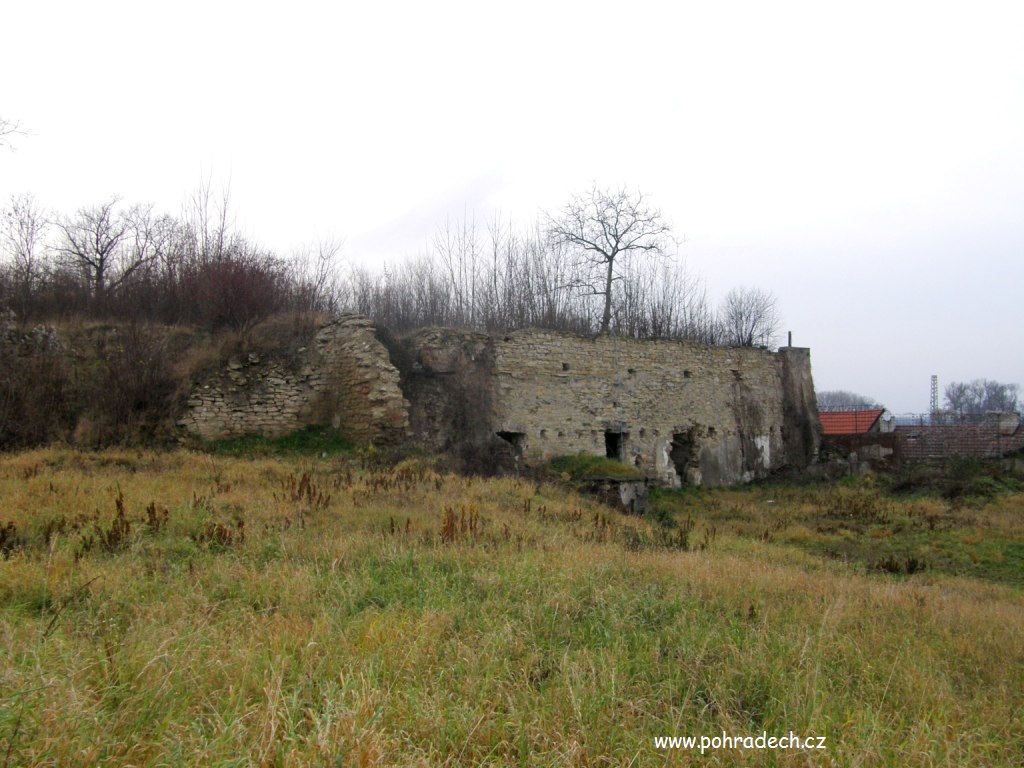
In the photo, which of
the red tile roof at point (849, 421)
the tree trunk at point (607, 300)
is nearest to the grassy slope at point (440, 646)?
the tree trunk at point (607, 300)

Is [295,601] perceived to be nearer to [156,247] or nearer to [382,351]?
[382,351]

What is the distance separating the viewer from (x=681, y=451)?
1733 cm

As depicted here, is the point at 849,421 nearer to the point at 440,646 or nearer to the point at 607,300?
the point at 607,300

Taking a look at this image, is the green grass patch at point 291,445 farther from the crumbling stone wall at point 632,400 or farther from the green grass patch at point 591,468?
the green grass patch at point 591,468

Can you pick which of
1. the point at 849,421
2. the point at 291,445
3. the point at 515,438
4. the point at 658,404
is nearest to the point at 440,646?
the point at 291,445

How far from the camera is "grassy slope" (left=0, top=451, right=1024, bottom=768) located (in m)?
2.58

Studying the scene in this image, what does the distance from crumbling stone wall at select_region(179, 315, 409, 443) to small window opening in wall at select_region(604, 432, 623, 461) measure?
5.49 metres

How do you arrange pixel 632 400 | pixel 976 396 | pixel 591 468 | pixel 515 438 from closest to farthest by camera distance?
1. pixel 591 468
2. pixel 515 438
3. pixel 632 400
4. pixel 976 396

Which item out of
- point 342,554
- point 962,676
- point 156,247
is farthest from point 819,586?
point 156,247

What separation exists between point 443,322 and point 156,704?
56.7 ft

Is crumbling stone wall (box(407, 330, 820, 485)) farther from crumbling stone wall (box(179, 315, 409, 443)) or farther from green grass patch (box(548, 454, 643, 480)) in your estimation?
crumbling stone wall (box(179, 315, 409, 443))

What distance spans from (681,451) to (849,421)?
9203mm

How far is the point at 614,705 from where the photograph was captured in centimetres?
301

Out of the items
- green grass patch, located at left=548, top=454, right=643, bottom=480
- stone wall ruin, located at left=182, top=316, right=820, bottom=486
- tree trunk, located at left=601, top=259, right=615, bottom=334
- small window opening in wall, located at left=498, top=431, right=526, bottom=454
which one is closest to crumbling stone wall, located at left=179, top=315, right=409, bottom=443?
stone wall ruin, located at left=182, top=316, right=820, bottom=486
